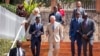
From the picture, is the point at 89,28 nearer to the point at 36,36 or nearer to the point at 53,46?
the point at 53,46

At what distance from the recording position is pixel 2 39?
20.9 meters

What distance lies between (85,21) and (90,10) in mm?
17603

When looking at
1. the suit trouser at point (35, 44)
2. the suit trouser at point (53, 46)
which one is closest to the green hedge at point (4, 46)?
the suit trouser at point (35, 44)

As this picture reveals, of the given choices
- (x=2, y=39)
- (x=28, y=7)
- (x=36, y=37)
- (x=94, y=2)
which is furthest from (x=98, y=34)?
(x=36, y=37)

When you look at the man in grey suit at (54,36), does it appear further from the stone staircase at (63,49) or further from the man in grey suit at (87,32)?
the stone staircase at (63,49)

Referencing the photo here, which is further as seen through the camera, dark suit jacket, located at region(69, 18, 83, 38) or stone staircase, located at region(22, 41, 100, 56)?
stone staircase, located at region(22, 41, 100, 56)

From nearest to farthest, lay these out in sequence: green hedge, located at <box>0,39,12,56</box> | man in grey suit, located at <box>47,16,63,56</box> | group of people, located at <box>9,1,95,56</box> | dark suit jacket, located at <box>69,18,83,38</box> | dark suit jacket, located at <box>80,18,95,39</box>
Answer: dark suit jacket, located at <box>80,18,95,39</box> < group of people, located at <box>9,1,95,56</box> < man in grey suit, located at <box>47,16,63,56</box> < dark suit jacket, located at <box>69,18,83,38</box> < green hedge, located at <box>0,39,12,56</box>

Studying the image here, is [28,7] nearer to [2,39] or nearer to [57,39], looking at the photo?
[2,39]

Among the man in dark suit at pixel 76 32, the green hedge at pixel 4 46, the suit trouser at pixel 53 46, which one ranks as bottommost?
the green hedge at pixel 4 46

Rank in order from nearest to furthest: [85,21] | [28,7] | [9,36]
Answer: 1. [85,21]
2. [9,36]
3. [28,7]

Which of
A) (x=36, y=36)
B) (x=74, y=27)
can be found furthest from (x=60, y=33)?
(x=36, y=36)

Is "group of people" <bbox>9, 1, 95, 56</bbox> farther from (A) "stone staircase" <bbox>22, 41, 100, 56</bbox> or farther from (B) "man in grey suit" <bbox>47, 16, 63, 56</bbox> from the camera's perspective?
(A) "stone staircase" <bbox>22, 41, 100, 56</bbox>

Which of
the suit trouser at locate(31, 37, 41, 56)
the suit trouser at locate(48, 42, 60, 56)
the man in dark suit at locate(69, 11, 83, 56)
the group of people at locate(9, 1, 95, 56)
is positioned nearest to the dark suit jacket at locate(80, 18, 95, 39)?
the group of people at locate(9, 1, 95, 56)

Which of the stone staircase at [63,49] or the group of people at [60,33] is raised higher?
the group of people at [60,33]
